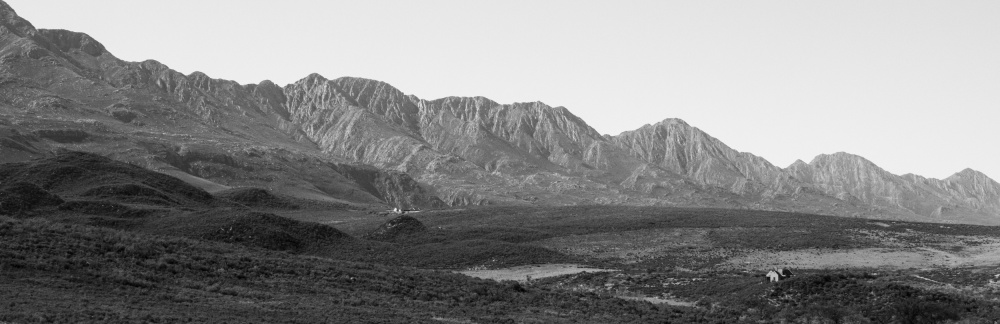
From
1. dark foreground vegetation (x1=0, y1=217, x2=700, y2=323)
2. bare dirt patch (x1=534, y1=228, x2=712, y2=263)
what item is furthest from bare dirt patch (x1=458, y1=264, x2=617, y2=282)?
dark foreground vegetation (x1=0, y1=217, x2=700, y2=323)

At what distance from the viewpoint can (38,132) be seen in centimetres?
19662

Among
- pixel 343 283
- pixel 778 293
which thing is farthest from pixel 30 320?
pixel 778 293

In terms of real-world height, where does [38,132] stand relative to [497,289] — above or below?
above

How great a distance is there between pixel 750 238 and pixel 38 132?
173 metres

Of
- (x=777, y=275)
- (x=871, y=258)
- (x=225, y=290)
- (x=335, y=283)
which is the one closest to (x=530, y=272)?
(x=777, y=275)

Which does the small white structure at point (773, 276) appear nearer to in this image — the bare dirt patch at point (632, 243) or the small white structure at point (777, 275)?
the small white structure at point (777, 275)

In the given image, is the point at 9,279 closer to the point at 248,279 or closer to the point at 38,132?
the point at 248,279

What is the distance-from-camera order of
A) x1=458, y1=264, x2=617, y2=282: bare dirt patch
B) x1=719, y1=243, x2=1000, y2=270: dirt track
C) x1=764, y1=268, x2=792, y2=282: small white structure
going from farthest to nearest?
x1=719, y1=243, x2=1000, y2=270: dirt track, x1=458, y1=264, x2=617, y2=282: bare dirt patch, x1=764, y1=268, x2=792, y2=282: small white structure

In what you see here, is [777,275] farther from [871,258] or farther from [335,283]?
[871,258]

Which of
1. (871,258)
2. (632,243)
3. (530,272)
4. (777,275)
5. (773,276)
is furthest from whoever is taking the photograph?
(632,243)

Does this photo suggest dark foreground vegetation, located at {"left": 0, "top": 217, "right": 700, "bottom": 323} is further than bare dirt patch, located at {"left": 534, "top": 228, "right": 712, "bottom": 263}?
No

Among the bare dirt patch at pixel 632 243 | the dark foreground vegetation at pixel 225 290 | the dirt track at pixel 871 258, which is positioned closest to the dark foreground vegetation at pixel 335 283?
the dark foreground vegetation at pixel 225 290

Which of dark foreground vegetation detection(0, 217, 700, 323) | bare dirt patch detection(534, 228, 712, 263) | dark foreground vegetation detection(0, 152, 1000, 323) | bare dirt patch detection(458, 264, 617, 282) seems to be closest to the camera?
dark foreground vegetation detection(0, 217, 700, 323)

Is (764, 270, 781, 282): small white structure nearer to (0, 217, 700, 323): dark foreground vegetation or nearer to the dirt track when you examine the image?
(0, 217, 700, 323): dark foreground vegetation
